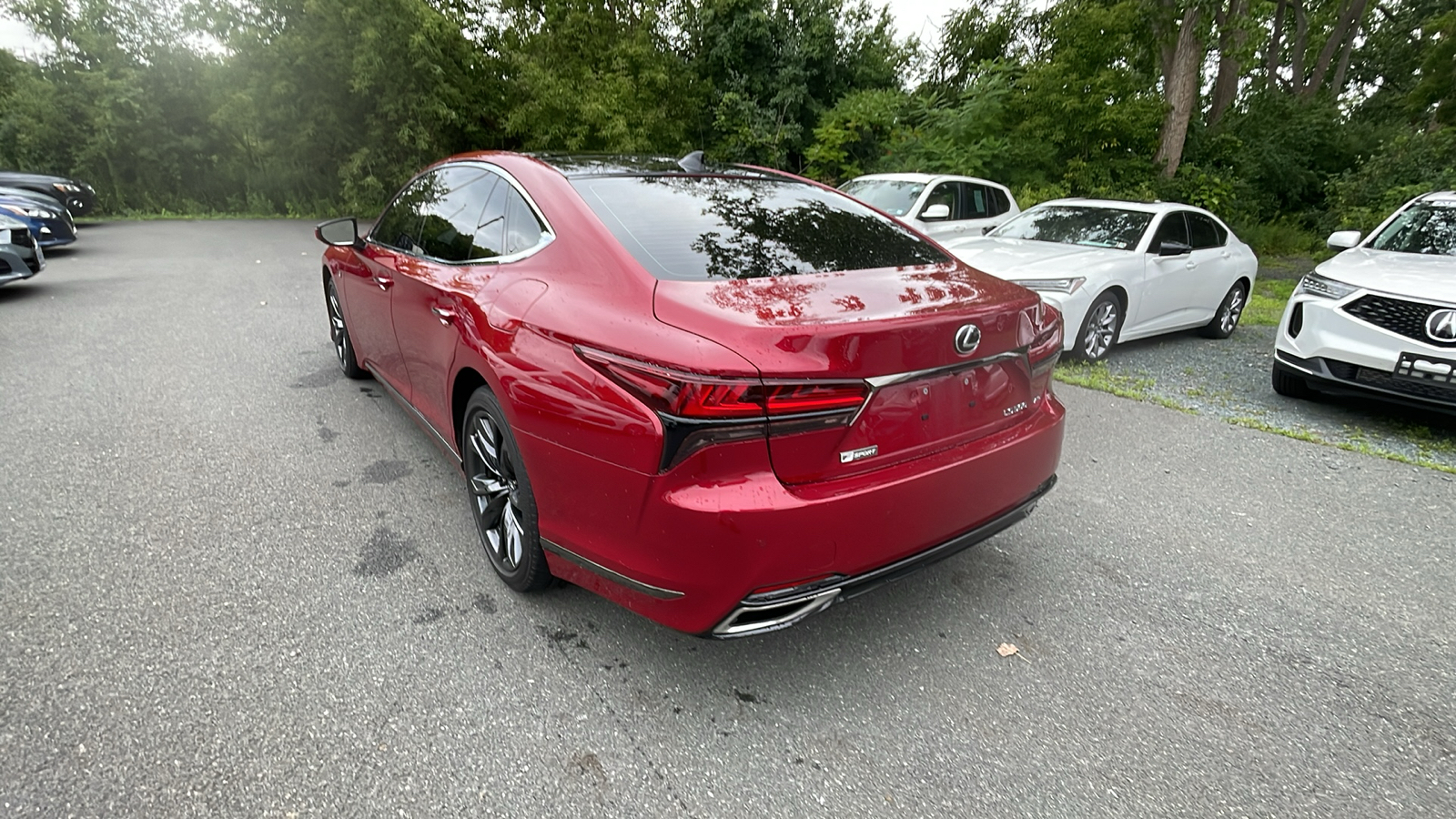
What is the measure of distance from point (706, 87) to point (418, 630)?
66.5 feet

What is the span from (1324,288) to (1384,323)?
1.54 ft

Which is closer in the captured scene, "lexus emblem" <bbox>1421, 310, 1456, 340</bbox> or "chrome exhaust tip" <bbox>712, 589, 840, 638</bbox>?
"chrome exhaust tip" <bbox>712, 589, 840, 638</bbox>

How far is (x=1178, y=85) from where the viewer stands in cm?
1376

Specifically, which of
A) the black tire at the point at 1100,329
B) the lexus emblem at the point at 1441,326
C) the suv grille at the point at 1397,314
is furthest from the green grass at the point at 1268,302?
the lexus emblem at the point at 1441,326

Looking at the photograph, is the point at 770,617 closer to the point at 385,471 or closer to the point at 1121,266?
the point at 385,471

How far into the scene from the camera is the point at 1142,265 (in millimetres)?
6527

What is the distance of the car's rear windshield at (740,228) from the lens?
94.3 inches

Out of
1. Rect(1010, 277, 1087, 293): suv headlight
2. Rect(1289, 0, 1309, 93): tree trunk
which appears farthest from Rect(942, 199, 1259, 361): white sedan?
Rect(1289, 0, 1309, 93): tree trunk

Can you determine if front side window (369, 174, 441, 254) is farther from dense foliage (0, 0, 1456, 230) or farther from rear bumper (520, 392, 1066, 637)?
dense foliage (0, 0, 1456, 230)

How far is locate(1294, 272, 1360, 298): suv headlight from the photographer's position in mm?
4816

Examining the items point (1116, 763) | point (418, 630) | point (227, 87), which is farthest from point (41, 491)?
point (227, 87)

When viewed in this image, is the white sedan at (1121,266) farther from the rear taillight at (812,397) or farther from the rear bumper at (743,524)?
the rear taillight at (812,397)

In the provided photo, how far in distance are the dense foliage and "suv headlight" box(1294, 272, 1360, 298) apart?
10368 mm

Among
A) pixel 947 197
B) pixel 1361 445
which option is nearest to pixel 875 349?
pixel 1361 445
